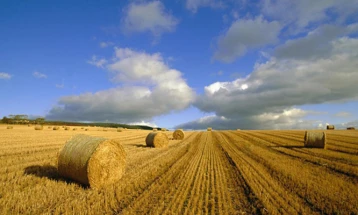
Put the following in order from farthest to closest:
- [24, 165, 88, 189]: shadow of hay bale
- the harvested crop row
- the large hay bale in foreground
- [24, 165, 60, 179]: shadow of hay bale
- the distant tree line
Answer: the distant tree line → [24, 165, 60, 179]: shadow of hay bale → [24, 165, 88, 189]: shadow of hay bale → the large hay bale in foreground → the harvested crop row

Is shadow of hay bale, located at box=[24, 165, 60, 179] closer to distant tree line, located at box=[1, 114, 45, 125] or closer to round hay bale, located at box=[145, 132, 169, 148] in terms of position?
round hay bale, located at box=[145, 132, 169, 148]

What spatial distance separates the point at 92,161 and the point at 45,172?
7.58ft

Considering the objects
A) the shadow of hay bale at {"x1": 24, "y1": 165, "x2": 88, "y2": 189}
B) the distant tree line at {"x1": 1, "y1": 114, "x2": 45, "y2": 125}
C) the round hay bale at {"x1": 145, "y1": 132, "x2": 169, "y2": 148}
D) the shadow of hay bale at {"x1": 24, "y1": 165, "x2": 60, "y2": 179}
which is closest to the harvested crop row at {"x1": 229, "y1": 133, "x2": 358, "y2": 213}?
the shadow of hay bale at {"x1": 24, "y1": 165, "x2": 88, "y2": 189}

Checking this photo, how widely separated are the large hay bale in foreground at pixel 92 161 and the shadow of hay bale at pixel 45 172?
7.5 inches

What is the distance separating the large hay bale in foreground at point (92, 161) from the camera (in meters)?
8.15

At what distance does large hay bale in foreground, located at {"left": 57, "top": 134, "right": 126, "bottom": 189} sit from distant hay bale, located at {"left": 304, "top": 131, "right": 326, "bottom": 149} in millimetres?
15976

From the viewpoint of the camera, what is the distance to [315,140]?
20438 mm

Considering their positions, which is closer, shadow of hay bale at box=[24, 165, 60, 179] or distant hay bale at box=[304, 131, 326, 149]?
shadow of hay bale at box=[24, 165, 60, 179]

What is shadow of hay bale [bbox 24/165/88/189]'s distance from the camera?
343 inches

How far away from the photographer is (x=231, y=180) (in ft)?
29.9

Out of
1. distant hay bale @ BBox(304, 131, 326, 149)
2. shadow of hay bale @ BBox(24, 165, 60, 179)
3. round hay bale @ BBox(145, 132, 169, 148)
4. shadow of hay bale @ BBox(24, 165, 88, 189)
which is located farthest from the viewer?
distant hay bale @ BBox(304, 131, 326, 149)

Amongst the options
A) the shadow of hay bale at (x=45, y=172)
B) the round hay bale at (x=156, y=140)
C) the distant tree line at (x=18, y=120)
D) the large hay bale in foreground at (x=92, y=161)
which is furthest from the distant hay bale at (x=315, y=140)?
the distant tree line at (x=18, y=120)

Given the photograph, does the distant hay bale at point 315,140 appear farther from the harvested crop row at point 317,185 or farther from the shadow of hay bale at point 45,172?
the shadow of hay bale at point 45,172

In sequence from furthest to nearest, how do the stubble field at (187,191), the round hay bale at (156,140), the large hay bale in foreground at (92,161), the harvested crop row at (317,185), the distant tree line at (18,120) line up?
1. the distant tree line at (18,120)
2. the round hay bale at (156,140)
3. the large hay bale in foreground at (92,161)
4. the harvested crop row at (317,185)
5. the stubble field at (187,191)
